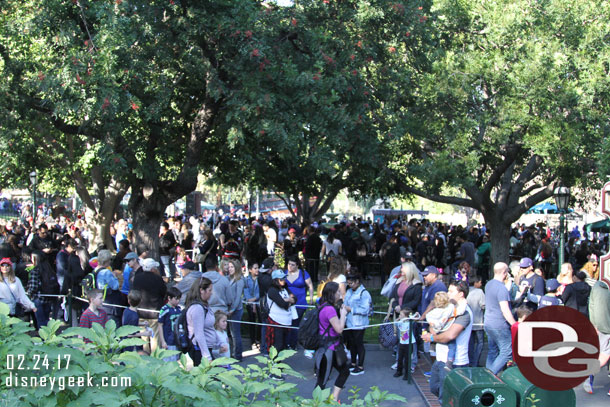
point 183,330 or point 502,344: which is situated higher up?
point 183,330

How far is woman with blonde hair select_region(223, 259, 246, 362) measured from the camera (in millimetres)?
10508

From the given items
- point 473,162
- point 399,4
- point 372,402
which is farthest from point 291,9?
point 372,402

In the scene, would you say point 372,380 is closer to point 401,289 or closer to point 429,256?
point 401,289

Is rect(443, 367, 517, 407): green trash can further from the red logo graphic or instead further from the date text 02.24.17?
the date text 02.24.17

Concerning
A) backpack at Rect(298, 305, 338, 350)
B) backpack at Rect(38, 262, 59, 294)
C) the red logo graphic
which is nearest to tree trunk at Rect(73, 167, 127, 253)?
backpack at Rect(38, 262, 59, 294)

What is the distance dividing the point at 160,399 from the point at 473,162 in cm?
1566

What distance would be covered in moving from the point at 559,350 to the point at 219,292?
23.6 ft

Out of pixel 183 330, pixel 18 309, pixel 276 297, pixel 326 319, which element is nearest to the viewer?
pixel 326 319

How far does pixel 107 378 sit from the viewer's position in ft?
10.1

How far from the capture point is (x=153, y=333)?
30.8 ft

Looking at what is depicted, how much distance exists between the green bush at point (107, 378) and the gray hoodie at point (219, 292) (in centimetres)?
654

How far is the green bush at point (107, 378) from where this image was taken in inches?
115

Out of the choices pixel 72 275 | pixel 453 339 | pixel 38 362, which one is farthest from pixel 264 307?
pixel 38 362

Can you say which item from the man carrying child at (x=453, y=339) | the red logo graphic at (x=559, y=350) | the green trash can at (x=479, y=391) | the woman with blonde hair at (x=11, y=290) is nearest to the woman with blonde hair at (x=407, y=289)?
the man carrying child at (x=453, y=339)
